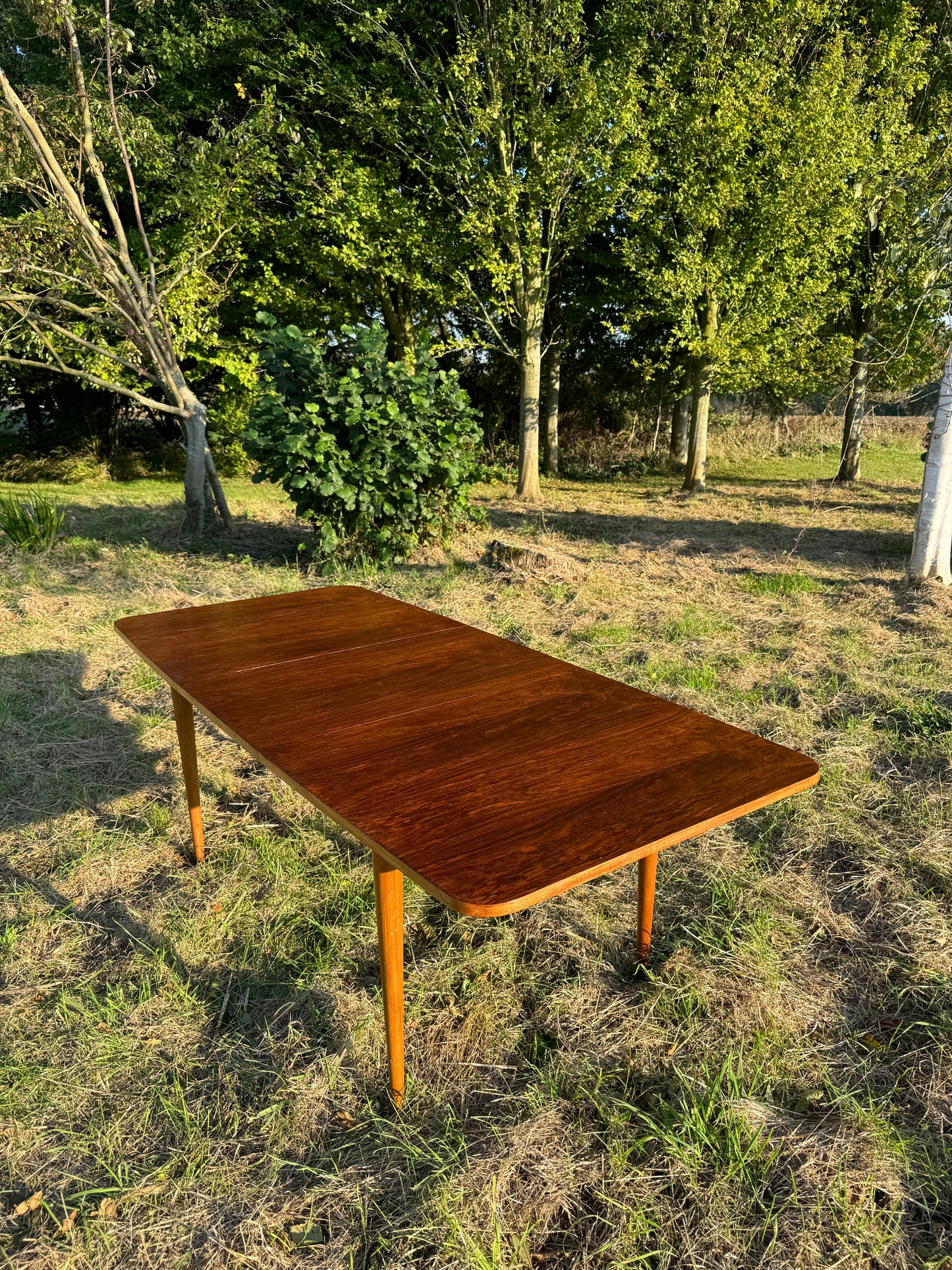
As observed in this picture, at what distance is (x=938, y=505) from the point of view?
5746mm

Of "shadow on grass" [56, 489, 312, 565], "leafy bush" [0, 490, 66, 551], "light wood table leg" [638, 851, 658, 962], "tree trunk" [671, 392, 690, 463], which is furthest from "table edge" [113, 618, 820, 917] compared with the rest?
"tree trunk" [671, 392, 690, 463]

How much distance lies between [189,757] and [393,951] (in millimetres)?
1326

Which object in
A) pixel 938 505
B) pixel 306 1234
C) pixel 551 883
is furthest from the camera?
pixel 938 505

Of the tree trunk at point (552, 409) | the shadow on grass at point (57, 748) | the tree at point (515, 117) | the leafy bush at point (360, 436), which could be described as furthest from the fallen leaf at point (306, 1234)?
the tree trunk at point (552, 409)

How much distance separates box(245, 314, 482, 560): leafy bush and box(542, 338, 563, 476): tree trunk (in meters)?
7.78

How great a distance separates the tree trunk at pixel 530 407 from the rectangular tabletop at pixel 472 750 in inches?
354

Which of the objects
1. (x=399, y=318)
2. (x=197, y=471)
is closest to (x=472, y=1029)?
(x=197, y=471)

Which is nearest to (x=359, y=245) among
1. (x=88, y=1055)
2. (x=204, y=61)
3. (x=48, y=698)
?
(x=204, y=61)

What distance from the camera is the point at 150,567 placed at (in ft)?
21.2

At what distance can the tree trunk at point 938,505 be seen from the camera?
5566 mm

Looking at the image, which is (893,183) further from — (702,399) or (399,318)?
(399,318)

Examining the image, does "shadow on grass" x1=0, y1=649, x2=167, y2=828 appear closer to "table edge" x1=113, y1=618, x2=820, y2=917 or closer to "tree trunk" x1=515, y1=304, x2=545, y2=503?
"table edge" x1=113, y1=618, x2=820, y2=917

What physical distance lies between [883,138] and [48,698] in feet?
37.8

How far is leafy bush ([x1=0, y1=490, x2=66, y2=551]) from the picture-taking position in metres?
6.61
